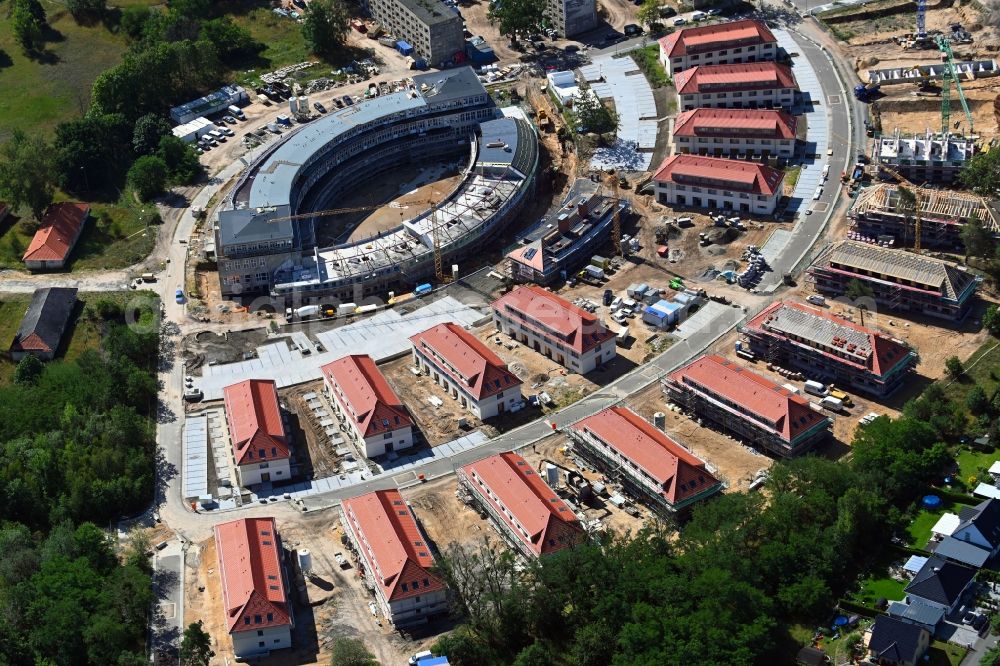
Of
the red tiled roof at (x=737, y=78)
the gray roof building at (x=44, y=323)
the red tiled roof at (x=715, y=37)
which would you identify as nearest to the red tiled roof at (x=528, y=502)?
the gray roof building at (x=44, y=323)

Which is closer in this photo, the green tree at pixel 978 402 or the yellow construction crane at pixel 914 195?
the green tree at pixel 978 402

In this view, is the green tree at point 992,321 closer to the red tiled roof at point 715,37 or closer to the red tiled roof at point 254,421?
the red tiled roof at point 715,37

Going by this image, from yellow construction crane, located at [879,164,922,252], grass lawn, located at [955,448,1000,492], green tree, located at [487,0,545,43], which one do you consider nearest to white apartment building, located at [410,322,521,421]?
grass lawn, located at [955,448,1000,492]

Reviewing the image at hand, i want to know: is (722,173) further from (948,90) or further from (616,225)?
(948,90)

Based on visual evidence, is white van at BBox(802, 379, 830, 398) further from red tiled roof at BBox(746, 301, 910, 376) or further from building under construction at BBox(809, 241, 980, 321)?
building under construction at BBox(809, 241, 980, 321)

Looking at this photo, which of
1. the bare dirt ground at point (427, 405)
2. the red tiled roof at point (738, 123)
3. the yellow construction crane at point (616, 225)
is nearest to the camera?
the bare dirt ground at point (427, 405)

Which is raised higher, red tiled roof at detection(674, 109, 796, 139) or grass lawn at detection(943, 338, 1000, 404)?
red tiled roof at detection(674, 109, 796, 139)

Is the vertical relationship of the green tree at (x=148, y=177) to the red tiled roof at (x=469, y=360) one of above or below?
above
